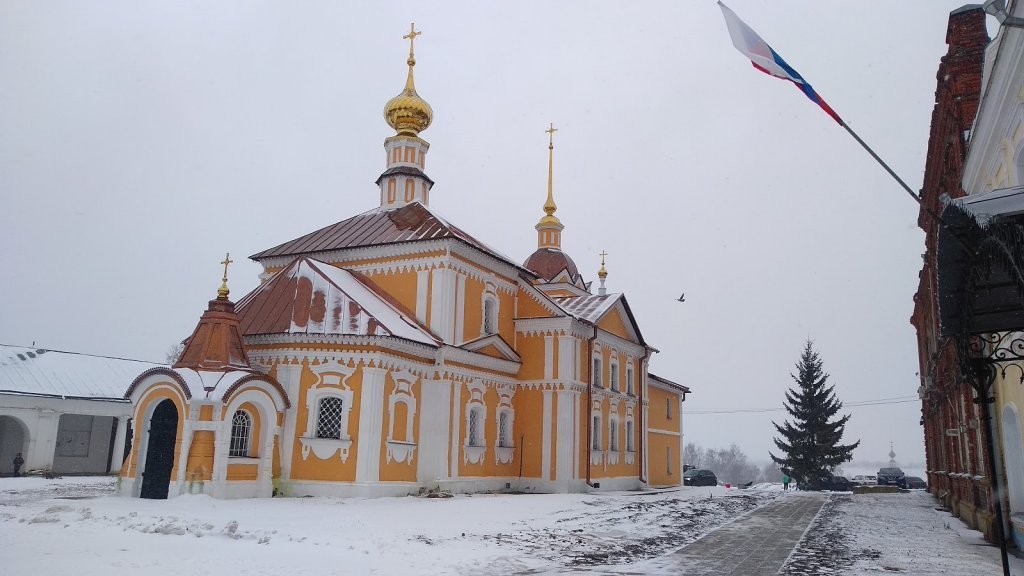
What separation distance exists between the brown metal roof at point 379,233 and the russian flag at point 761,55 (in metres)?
15.0

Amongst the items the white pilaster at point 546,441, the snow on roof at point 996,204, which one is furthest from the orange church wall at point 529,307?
the snow on roof at point 996,204

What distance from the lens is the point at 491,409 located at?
25.6 meters

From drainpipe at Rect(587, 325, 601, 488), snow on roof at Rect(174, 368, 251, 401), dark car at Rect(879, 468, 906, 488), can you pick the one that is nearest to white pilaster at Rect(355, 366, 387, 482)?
snow on roof at Rect(174, 368, 251, 401)

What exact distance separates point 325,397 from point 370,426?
148cm

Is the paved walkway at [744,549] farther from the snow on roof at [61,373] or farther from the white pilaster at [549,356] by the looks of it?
the snow on roof at [61,373]

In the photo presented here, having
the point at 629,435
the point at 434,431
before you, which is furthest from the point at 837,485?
the point at 434,431

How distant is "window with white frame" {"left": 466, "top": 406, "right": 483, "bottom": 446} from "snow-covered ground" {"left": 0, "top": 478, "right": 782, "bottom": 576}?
4.47m

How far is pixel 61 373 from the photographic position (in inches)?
1240

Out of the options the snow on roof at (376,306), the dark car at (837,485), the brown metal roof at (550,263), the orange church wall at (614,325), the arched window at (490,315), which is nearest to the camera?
the snow on roof at (376,306)

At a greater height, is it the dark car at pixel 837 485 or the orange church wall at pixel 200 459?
the orange church wall at pixel 200 459

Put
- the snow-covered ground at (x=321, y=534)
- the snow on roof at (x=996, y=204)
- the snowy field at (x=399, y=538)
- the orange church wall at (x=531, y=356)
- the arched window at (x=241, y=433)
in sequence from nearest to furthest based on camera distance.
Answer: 1. the snow on roof at (x=996, y=204)
2. the snow-covered ground at (x=321, y=534)
3. the snowy field at (x=399, y=538)
4. the arched window at (x=241, y=433)
5. the orange church wall at (x=531, y=356)

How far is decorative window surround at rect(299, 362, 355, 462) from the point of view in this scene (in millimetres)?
20375

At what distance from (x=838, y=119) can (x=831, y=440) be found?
138ft

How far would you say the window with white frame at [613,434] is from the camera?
29.8m
